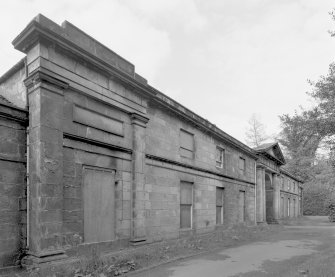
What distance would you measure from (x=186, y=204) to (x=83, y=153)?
6.76 m

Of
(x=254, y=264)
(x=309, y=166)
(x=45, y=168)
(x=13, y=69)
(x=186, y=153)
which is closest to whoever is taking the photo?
(x=45, y=168)

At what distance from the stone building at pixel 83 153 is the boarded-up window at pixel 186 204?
45 mm

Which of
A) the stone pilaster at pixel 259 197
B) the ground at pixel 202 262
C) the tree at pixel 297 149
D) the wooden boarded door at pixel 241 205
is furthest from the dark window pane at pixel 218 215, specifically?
the tree at pixel 297 149

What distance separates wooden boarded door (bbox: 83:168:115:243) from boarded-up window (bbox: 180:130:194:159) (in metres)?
5.23

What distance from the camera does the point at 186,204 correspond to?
1423 centimetres

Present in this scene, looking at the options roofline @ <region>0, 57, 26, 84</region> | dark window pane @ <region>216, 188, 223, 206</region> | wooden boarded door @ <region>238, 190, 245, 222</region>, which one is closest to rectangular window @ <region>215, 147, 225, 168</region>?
dark window pane @ <region>216, 188, 223, 206</region>

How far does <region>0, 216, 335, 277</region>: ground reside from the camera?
7434 mm

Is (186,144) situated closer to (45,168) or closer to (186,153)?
(186,153)

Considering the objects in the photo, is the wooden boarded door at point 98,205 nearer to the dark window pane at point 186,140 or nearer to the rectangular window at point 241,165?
the dark window pane at point 186,140

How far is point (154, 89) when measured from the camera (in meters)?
12.0

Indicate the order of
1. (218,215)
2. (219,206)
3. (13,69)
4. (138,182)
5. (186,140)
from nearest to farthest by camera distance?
1. (13,69)
2. (138,182)
3. (186,140)
4. (218,215)
5. (219,206)

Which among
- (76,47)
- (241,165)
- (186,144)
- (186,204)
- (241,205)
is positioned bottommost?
(241,205)

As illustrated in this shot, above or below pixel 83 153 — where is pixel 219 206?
below

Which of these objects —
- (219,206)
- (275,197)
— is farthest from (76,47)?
(275,197)
